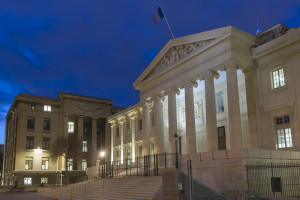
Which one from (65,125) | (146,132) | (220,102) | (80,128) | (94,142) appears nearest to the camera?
(220,102)

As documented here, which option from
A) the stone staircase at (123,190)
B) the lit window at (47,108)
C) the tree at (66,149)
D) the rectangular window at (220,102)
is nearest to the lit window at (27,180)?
the tree at (66,149)

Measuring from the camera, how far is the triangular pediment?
27156mm

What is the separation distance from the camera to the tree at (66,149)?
175ft

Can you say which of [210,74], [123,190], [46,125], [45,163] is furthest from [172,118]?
[46,125]

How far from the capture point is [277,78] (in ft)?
83.4

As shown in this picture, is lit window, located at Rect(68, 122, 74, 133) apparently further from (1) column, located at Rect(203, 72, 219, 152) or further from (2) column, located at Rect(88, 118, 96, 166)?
(1) column, located at Rect(203, 72, 219, 152)

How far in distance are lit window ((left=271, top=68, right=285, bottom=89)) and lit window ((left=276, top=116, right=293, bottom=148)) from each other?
2.57 meters

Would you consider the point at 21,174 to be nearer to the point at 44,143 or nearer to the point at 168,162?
the point at 44,143

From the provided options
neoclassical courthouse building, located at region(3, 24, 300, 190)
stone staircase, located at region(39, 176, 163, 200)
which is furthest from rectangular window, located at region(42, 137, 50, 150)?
stone staircase, located at region(39, 176, 163, 200)

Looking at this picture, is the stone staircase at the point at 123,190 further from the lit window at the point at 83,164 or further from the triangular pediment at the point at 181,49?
the lit window at the point at 83,164

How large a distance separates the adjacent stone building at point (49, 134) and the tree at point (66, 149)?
0.35 meters

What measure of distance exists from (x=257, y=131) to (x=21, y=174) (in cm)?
4216

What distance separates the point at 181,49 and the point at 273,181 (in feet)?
Result: 50.8

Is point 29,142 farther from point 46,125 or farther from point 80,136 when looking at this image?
point 80,136
